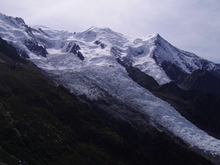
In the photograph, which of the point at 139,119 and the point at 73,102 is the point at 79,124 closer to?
the point at 73,102

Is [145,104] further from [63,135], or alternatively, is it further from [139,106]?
[63,135]

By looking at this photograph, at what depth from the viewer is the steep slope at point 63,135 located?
263 ft

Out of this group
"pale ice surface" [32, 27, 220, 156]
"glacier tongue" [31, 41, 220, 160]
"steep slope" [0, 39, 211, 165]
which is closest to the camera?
"steep slope" [0, 39, 211, 165]

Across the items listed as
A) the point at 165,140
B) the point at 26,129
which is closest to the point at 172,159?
the point at 165,140

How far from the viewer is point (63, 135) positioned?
95.1 metres

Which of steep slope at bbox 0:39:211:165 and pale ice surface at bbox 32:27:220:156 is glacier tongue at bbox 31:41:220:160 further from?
steep slope at bbox 0:39:211:165

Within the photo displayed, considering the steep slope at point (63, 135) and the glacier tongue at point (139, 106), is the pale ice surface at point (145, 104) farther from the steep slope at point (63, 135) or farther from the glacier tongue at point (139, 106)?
the steep slope at point (63, 135)

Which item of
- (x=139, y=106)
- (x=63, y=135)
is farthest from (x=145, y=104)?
(x=63, y=135)

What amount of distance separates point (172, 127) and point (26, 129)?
281 feet

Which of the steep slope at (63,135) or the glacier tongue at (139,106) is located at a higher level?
the glacier tongue at (139,106)

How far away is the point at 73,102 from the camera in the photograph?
5295 inches

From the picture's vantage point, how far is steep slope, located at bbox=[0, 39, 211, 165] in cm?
8006

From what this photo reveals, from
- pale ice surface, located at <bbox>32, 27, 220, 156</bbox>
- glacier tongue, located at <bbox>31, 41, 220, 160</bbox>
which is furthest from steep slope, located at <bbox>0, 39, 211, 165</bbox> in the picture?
pale ice surface, located at <bbox>32, 27, 220, 156</bbox>

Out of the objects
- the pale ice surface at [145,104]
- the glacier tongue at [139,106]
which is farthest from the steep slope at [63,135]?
the pale ice surface at [145,104]
